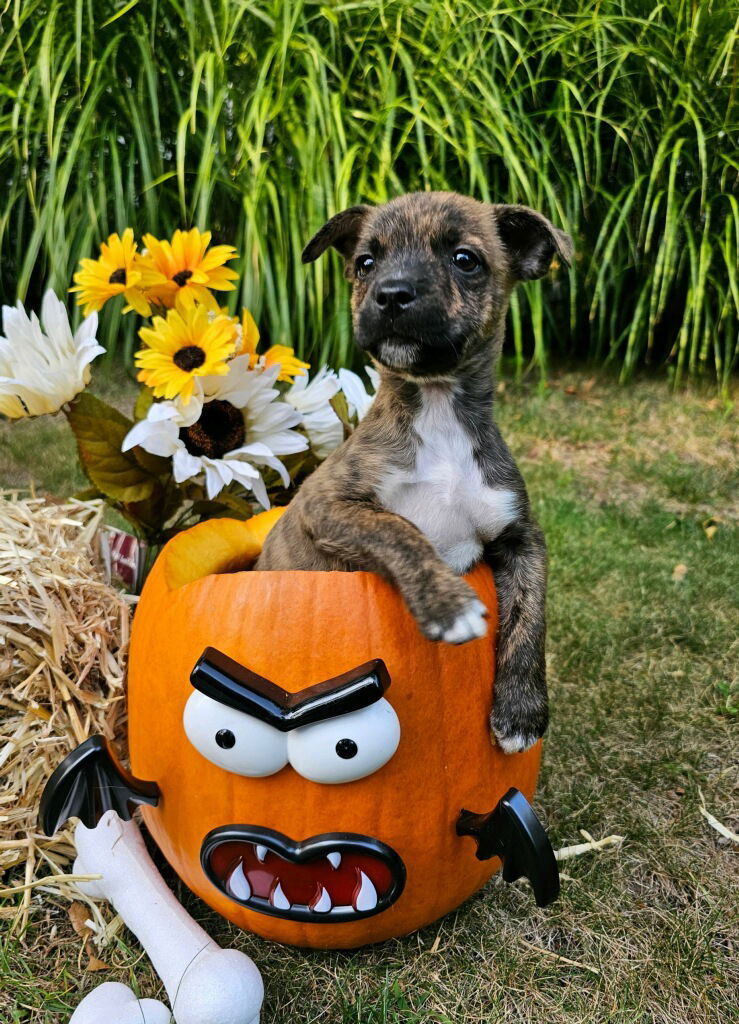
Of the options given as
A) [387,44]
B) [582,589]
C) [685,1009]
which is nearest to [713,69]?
[387,44]

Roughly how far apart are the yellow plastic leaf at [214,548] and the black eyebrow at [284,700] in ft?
1.30

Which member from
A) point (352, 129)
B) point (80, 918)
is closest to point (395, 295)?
point (80, 918)

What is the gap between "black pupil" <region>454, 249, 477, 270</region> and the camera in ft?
7.41

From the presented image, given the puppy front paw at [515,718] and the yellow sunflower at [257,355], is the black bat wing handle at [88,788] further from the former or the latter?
the yellow sunflower at [257,355]

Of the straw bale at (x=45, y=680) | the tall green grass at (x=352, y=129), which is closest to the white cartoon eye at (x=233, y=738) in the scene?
the straw bale at (x=45, y=680)

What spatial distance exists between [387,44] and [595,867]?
527cm

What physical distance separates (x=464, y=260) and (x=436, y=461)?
0.55 m

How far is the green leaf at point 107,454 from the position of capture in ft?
8.30

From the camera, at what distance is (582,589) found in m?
3.92

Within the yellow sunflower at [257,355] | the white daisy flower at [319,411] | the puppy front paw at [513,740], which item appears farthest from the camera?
the white daisy flower at [319,411]

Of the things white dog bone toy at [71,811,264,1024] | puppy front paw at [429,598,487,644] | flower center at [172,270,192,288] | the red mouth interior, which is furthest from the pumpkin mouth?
flower center at [172,270,192,288]

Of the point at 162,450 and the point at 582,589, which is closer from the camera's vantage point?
the point at 162,450

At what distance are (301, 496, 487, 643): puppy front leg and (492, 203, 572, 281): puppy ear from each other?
3.10ft

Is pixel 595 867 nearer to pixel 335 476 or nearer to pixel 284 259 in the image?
pixel 335 476
